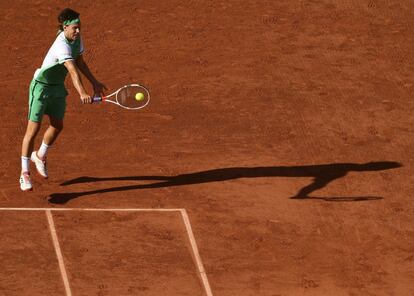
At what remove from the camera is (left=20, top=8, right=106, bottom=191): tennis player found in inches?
614

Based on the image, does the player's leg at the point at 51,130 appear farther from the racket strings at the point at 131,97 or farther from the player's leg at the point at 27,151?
the racket strings at the point at 131,97

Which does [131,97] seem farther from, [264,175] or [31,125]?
[264,175]

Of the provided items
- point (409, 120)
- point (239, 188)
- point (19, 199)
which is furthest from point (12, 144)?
point (409, 120)

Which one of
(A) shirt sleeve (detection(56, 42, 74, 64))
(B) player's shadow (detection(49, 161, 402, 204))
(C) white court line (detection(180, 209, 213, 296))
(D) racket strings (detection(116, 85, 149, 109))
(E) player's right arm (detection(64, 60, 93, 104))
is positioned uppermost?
(A) shirt sleeve (detection(56, 42, 74, 64))

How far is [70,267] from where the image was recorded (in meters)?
14.8

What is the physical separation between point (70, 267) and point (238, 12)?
9255 millimetres

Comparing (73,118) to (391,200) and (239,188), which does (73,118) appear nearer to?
(239,188)

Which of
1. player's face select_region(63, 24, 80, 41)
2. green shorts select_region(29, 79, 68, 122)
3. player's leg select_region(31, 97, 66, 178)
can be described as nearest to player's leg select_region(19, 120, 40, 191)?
green shorts select_region(29, 79, 68, 122)

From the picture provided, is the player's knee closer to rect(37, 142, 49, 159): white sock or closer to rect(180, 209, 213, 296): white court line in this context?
rect(37, 142, 49, 159): white sock

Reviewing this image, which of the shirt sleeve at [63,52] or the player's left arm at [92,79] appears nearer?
the shirt sleeve at [63,52]

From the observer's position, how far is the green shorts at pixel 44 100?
1603 centimetres

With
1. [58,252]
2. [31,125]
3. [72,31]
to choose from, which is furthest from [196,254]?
[72,31]

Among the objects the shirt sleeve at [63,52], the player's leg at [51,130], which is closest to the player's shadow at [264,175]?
the player's leg at [51,130]

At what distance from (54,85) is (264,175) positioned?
337 cm
